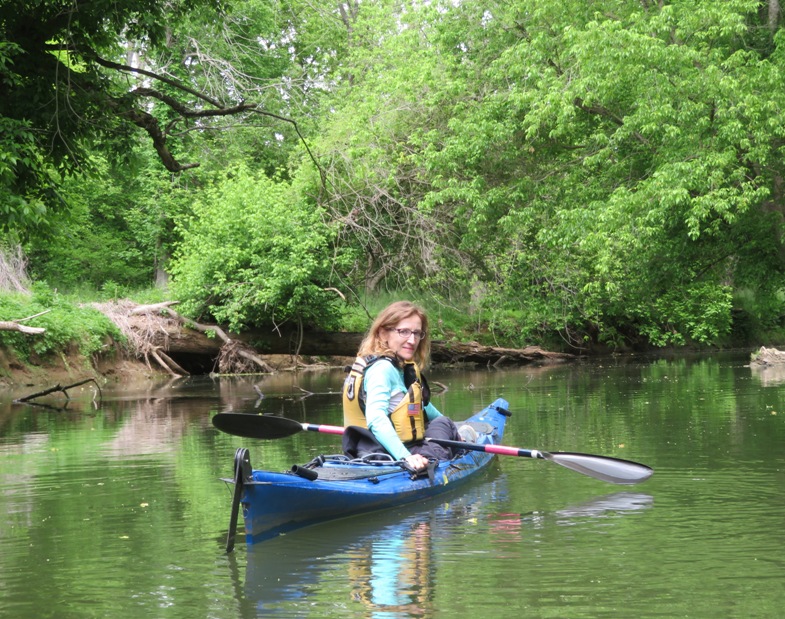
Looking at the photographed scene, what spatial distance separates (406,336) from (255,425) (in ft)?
5.95

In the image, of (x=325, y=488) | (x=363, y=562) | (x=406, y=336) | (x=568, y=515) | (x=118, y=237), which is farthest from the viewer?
(x=118, y=237)

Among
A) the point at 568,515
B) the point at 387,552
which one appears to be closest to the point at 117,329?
the point at 568,515

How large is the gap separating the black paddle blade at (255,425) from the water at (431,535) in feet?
1.60

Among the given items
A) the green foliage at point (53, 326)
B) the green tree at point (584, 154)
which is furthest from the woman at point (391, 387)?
the green foliage at point (53, 326)

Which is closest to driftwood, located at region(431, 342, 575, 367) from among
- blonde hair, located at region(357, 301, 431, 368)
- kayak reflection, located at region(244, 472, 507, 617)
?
blonde hair, located at region(357, 301, 431, 368)

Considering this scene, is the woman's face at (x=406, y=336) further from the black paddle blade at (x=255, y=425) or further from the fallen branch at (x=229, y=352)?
the fallen branch at (x=229, y=352)

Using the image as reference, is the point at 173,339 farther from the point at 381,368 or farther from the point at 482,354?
the point at 381,368

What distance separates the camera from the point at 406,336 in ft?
23.9

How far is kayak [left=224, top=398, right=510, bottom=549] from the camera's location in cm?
596

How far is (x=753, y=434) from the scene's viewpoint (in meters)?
10.2

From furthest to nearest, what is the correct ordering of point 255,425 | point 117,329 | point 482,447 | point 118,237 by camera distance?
point 118,237 → point 117,329 → point 255,425 → point 482,447

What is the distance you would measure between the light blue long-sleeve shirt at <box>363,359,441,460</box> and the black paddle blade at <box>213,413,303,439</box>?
1.26 meters

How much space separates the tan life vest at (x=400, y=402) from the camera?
7.36 meters

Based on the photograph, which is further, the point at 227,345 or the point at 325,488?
the point at 227,345
